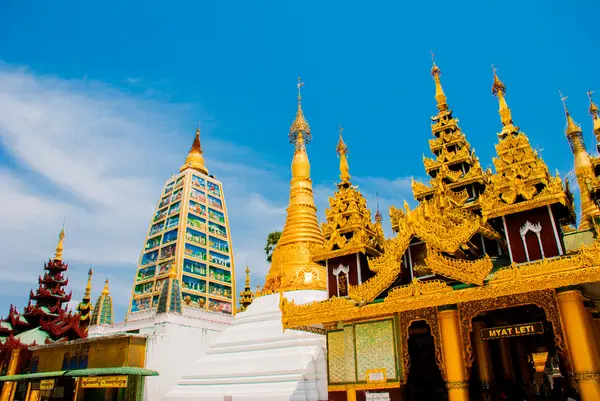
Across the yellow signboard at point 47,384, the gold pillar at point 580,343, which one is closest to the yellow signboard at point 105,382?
the yellow signboard at point 47,384

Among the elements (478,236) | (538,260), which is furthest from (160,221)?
(538,260)

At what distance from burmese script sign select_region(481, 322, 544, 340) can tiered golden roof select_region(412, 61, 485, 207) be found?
4.81 meters

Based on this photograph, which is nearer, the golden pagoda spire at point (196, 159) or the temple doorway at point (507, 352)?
the temple doorway at point (507, 352)

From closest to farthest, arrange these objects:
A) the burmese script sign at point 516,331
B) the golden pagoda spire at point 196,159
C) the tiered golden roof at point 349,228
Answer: the burmese script sign at point 516,331 < the tiered golden roof at point 349,228 < the golden pagoda spire at point 196,159

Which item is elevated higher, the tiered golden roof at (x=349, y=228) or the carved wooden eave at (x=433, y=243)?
the tiered golden roof at (x=349, y=228)

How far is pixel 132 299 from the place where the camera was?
→ 35.2m

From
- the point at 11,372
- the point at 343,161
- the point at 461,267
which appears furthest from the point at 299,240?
the point at 11,372

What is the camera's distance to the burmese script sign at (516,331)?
9555mm

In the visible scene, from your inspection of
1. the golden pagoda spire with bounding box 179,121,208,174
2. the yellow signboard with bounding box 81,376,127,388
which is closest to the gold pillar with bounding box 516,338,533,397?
the yellow signboard with bounding box 81,376,127,388

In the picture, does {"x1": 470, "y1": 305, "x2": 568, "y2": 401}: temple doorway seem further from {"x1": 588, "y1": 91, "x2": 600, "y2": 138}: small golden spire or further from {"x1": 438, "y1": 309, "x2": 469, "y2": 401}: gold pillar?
{"x1": 588, "y1": 91, "x2": 600, "y2": 138}: small golden spire

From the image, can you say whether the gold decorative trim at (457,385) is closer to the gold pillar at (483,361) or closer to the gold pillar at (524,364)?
the gold pillar at (483,361)

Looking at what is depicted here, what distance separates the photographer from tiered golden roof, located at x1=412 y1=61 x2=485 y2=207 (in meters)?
15.5

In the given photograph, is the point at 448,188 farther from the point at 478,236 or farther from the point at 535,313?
the point at 535,313

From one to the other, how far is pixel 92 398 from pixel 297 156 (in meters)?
17.7
